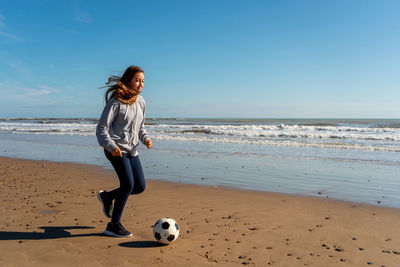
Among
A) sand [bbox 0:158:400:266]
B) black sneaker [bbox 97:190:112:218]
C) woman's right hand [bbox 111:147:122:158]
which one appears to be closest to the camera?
sand [bbox 0:158:400:266]

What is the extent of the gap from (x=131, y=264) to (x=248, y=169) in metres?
6.48

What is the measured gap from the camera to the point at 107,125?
3844 mm

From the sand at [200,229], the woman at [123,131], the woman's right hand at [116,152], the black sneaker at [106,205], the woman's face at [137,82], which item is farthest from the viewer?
the black sneaker at [106,205]

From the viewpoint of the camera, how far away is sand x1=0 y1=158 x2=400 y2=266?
11.6 feet

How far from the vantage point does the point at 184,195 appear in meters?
6.52

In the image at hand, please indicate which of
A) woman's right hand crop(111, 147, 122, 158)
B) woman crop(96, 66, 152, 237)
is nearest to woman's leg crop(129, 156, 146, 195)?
woman crop(96, 66, 152, 237)

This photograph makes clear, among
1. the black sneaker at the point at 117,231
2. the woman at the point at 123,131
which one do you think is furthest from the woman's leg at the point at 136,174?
the black sneaker at the point at 117,231

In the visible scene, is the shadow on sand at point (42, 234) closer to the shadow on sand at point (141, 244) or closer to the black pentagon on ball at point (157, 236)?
the shadow on sand at point (141, 244)

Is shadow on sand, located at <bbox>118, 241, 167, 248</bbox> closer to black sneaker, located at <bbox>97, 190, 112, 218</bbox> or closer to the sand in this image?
the sand

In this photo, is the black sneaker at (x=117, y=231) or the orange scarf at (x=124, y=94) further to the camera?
the black sneaker at (x=117, y=231)

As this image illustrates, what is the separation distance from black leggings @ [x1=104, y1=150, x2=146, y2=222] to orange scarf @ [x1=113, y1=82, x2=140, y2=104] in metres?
0.67

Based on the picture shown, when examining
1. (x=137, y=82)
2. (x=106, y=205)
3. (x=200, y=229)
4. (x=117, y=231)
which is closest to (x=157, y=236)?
(x=117, y=231)

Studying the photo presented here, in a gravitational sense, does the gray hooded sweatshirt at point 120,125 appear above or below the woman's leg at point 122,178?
above

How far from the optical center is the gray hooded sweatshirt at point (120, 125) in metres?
3.80
